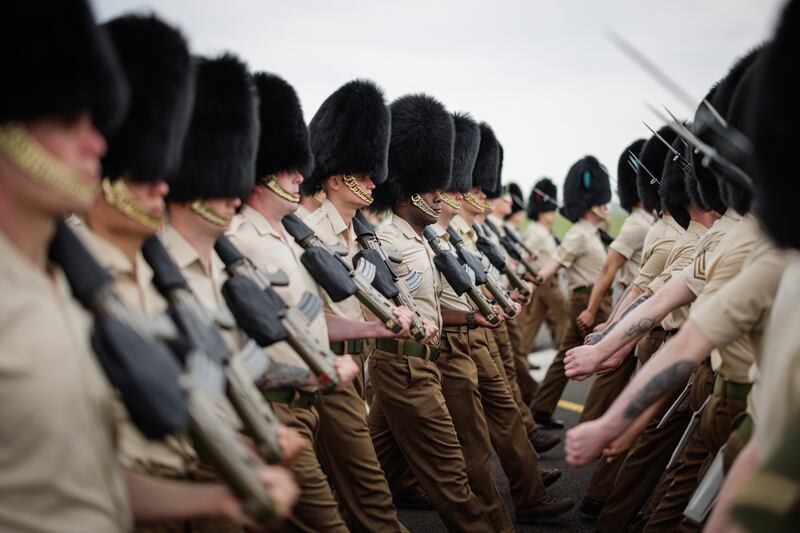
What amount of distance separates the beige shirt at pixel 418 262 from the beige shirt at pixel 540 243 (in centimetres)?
590

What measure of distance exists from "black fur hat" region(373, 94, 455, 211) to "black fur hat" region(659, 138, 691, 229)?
56.7 inches

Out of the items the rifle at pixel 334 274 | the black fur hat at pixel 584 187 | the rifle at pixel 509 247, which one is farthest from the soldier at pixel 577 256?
the rifle at pixel 334 274

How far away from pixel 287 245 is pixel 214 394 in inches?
61.7

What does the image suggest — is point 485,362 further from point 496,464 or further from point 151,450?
point 151,450

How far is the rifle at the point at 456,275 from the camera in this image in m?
5.03

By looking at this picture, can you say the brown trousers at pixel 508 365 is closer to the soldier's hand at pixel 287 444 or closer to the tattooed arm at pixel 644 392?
the tattooed arm at pixel 644 392

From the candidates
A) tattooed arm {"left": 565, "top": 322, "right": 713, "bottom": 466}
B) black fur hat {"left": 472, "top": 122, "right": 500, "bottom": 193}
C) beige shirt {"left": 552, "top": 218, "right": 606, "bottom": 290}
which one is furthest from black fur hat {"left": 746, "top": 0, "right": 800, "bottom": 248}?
beige shirt {"left": 552, "top": 218, "right": 606, "bottom": 290}

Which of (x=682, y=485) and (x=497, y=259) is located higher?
(x=682, y=485)

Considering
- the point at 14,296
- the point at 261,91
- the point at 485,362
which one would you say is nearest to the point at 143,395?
the point at 14,296

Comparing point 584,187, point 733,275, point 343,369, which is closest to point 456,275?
point 343,369

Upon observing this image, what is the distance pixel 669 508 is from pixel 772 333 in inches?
74.3

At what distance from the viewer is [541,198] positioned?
472 inches

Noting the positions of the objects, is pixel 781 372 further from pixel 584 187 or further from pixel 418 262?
pixel 584 187

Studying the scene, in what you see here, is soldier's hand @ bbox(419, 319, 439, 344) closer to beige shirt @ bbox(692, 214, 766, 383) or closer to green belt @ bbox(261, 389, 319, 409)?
green belt @ bbox(261, 389, 319, 409)
